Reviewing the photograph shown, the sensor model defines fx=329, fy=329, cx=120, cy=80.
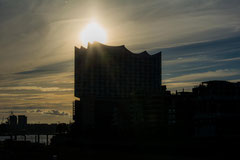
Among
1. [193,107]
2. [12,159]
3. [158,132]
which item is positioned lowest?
[12,159]

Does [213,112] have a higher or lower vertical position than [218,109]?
lower

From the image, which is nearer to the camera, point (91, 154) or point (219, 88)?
point (91, 154)

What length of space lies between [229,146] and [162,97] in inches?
1949

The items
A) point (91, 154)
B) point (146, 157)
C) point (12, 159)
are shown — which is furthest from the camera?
point (12, 159)

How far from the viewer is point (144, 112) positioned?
116938 mm

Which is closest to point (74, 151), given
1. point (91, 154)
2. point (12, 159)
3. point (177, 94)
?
point (91, 154)

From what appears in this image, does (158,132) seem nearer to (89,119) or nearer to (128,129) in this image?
(128,129)

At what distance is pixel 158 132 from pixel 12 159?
44.5 m

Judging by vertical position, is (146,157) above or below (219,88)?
below

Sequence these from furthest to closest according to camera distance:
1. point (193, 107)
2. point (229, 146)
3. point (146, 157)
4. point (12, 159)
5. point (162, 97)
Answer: point (162, 97) < point (193, 107) < point (12, 159) < point (146, 157) < point (229, 146)

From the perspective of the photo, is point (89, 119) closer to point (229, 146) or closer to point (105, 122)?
point (105, 122)

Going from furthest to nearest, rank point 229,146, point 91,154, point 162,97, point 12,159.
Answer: point 162,97, point 12,159, point 91,154, point 229,146

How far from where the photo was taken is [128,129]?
116625mm

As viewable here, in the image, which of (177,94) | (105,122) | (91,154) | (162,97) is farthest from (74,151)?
(105,122)
